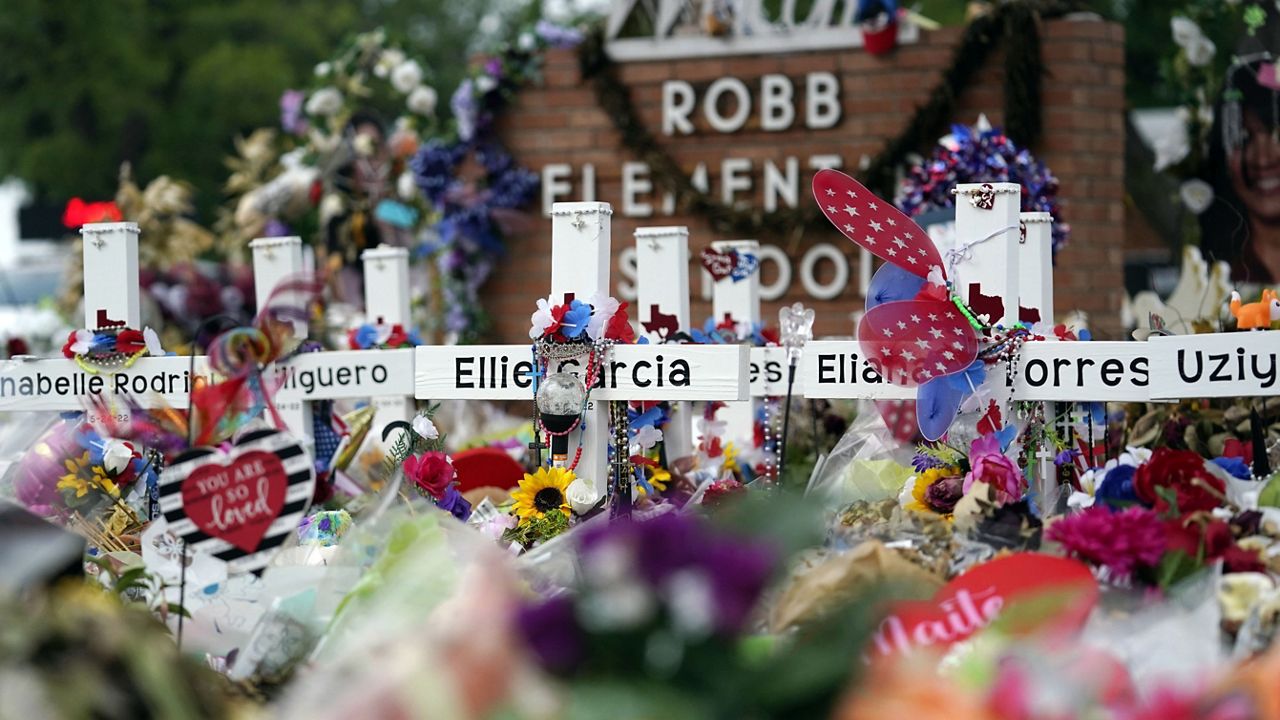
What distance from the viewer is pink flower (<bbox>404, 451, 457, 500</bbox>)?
3.80m

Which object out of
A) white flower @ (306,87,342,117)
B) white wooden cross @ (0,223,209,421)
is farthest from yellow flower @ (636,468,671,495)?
white flower @ (306,87,342,117)

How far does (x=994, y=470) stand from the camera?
11.3ft

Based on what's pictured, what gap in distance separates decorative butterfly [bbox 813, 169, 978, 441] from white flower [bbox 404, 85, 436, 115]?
672 centimetres

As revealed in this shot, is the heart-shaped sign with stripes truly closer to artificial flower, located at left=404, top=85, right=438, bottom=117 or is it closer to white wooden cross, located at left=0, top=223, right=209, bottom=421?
white wooden cross, located at left=0, top=223, right=209, bottom=421

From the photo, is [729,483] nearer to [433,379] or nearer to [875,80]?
[433,379]

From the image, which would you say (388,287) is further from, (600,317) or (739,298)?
(600,317)

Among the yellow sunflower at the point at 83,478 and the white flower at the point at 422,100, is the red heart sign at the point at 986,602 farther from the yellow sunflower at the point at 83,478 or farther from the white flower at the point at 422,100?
the white flower at the point at 422,100

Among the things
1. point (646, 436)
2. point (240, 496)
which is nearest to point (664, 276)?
point (646, 436)

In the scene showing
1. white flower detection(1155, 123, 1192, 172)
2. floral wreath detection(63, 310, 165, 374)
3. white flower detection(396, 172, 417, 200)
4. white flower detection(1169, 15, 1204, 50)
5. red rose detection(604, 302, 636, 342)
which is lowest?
floral wreath detection(63, 310, 165, 374)

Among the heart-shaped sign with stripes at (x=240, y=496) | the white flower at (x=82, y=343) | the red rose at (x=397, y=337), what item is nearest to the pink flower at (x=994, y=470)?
the heart-shaped sign with stripes at (x=240, y=496)

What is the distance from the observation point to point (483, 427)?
756 centimetres

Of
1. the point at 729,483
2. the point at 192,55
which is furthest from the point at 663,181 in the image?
the point at 192,55

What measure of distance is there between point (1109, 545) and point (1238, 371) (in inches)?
46.1

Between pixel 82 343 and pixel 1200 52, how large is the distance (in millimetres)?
6675
